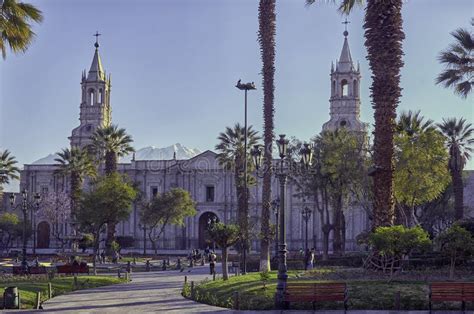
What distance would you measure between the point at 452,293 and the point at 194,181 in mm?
56833

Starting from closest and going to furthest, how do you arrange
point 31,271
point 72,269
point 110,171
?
point 31,271 < point 72,269 < point 110,171

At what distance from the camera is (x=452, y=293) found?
1867 cm

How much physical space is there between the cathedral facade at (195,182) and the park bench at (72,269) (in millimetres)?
32867

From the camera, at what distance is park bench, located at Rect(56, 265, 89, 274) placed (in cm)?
3388

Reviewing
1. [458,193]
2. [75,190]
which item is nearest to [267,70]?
[458,193]

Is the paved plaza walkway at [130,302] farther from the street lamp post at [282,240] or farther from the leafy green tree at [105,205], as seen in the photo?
the leafy green tree at [105,205]

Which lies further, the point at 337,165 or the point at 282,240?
the point at 337,165

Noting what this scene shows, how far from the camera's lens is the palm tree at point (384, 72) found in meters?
24.6

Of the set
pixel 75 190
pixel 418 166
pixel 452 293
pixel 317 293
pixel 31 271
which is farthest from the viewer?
pixel 75 190

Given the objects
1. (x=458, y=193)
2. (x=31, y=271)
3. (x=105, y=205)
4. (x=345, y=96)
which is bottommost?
(x=31, y=271)

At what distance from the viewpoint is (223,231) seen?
93.2 feet

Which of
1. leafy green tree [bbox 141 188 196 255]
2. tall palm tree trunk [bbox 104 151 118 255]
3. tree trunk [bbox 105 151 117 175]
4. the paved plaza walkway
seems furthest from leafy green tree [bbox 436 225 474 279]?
leafy green tree [bbox 141 188 196 255]

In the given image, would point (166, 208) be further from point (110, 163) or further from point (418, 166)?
point (418, 166)

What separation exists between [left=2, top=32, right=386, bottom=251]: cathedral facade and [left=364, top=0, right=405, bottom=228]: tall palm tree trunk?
41.5 meters
